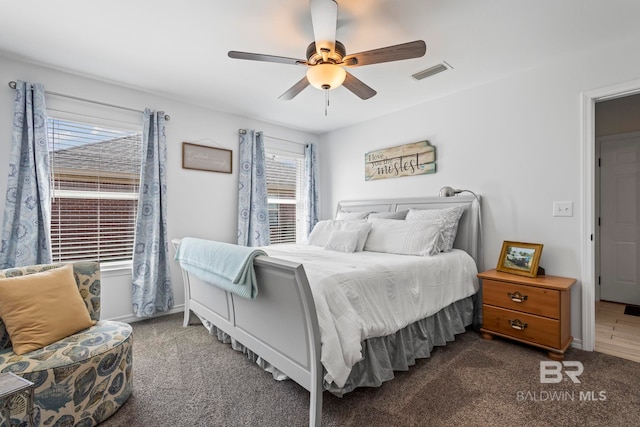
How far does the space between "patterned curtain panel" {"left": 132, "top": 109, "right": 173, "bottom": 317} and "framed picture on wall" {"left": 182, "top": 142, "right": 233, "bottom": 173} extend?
0.28m

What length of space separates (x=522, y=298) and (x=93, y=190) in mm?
4073

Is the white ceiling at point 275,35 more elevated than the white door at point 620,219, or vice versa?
the white ceiling at point 275,35

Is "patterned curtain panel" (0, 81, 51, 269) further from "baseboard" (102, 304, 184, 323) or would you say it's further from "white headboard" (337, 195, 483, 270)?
"white headboard" (337, 195, 483, 270)

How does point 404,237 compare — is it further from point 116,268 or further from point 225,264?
point 116,268

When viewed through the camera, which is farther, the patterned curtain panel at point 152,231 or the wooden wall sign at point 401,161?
the wooden wall sign at point 401,161

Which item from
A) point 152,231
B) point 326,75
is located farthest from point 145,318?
point 326,75

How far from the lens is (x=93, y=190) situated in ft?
9.89

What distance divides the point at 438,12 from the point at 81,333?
2977 mm

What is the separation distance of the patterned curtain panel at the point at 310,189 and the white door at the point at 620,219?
3.72 metres

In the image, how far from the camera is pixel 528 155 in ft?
9.08

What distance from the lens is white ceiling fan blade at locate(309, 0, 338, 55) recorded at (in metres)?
1.66

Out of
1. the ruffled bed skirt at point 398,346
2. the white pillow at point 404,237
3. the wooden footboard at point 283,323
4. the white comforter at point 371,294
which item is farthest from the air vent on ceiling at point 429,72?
the wooden footboard at point 283,323

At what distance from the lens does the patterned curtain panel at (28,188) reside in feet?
8.13

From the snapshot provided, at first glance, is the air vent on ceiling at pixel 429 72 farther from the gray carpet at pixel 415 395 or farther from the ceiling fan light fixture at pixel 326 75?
the gray carpet at pixel 415 395
